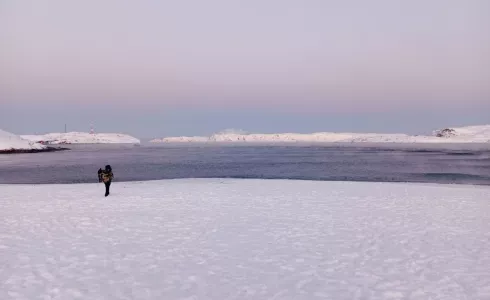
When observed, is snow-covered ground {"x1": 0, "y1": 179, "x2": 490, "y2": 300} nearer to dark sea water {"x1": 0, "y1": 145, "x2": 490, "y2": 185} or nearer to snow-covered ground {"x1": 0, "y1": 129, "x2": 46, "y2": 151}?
dark sea water {"x1": 0, "y1": 145, "x2": 490, "y2": 185}

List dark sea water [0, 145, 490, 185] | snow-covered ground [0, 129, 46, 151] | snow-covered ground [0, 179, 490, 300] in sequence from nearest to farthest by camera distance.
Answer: snow-covered ground [0, 179, 490, 300], dark sea water [0, 145, 490, 185], snow-covered ground [0, 129, 46, 151]

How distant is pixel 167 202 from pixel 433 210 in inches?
451

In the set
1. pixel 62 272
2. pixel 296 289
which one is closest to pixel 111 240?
pixel 62 272

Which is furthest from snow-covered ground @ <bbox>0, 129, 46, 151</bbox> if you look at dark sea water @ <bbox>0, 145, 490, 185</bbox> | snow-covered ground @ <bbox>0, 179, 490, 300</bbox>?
snow-covered ground @ <bbox>0, 179, 490, 300</bbox>

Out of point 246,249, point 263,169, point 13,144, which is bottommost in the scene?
point 246,249

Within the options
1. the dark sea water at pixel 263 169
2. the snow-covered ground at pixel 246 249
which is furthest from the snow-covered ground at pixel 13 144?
the snow-covered ground at pixel 246 249

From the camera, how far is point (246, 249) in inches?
382

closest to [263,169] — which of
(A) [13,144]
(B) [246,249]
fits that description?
(B) [246,249]

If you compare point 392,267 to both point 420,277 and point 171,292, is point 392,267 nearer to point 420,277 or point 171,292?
point 420,277

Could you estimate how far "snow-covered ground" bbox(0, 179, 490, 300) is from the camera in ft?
23.1

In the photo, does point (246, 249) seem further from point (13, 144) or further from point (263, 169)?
point (13, 144)

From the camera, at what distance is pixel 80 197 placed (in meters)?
19.9

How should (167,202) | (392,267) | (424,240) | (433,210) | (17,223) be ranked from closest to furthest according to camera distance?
(392,267) → (424,240) → (17,223) → (433,210) → (167,202)

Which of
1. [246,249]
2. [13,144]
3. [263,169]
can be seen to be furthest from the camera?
[13,144]
